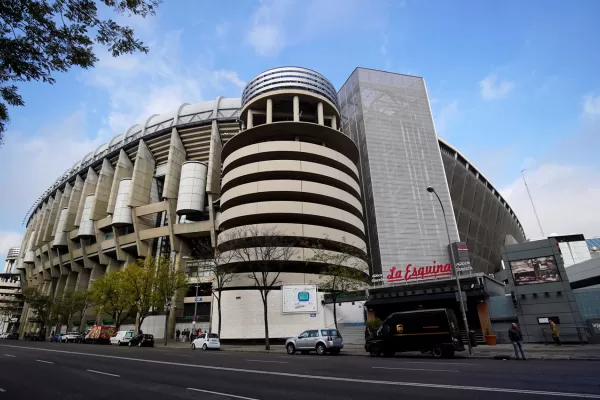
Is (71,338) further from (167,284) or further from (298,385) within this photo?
(298,385)

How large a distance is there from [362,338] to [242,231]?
20.0 meters

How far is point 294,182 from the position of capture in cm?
4431

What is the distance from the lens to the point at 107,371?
1245 cm

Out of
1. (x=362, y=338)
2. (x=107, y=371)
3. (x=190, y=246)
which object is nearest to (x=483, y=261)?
(x=362, y=338)

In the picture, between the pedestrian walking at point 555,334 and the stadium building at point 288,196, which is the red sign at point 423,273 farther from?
the pedestrian walking at point 555,334

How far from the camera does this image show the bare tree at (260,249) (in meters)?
37.2

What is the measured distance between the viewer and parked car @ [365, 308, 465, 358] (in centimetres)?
1698

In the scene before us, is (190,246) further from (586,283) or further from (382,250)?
(586,283)

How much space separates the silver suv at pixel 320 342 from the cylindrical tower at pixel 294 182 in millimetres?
16425

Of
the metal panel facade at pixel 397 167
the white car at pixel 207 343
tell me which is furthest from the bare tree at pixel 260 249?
the metal panel facade at pixel 397 167

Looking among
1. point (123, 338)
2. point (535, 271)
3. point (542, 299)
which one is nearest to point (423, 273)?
point (535, 271)

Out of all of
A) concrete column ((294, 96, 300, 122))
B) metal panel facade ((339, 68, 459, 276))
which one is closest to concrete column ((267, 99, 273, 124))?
concrete column ((294, 96, 300, 122))

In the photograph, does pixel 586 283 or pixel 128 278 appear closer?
pixel 586 283

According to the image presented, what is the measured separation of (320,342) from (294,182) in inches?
1033
